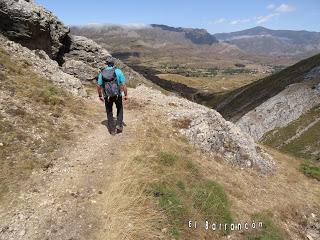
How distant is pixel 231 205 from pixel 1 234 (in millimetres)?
10380

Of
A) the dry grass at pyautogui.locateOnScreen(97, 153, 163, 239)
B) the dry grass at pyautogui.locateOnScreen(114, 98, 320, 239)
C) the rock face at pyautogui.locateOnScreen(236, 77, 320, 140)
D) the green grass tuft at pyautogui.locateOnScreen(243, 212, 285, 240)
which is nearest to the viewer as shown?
the dry grass at pyautogui.locateOnScreen(97, 153, 163, 239)

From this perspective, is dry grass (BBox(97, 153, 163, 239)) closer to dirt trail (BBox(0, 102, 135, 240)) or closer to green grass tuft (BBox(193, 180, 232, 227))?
dirt trail (BBox(0, 102, 135, 240))

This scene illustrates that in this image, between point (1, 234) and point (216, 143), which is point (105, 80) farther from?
point (1, 234)

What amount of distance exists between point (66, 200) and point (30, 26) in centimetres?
2527

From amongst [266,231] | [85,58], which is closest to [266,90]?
[85,58]

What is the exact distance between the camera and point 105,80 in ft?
69.3

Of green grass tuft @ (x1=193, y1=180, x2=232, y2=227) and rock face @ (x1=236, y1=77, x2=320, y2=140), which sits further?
rock face @ (x1=236, y1=77, x2=320, y2=140)

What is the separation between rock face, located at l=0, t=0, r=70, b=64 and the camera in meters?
34.0

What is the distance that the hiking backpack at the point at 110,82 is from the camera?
21.0 m

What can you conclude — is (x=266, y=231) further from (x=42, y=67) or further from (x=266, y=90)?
(x=266, y=90)

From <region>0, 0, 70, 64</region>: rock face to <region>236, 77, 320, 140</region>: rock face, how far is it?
4811cm

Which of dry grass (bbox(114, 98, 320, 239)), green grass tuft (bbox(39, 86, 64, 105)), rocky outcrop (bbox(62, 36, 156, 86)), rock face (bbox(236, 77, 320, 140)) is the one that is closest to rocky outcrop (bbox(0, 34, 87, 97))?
green grass tuft (bbox(39, 86, 64, 105))

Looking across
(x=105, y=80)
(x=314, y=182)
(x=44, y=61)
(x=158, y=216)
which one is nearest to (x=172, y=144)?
(x=105, y=80)

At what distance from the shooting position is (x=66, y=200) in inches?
573
